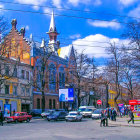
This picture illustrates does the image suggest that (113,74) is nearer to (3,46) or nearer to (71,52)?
(3,46)

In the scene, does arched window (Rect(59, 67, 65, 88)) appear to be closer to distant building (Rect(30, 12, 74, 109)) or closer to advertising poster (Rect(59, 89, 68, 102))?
distant building (Rect(30, 12, 74, 109))

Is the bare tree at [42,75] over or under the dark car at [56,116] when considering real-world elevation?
over

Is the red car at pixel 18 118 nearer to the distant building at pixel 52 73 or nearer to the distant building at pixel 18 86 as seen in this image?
the distant building at pixel 18 86

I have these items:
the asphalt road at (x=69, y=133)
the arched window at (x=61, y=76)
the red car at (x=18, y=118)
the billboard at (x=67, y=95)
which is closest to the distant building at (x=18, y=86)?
the billboard at (x=67, y=95)

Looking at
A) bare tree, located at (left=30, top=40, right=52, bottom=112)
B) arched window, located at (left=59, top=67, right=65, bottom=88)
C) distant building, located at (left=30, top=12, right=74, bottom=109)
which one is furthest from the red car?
arched window, located at (left=59, top=67, right=65, bottom=88)

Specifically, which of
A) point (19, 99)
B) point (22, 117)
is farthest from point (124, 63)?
point (19, 99)

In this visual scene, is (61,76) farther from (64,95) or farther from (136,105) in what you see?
(136,105)

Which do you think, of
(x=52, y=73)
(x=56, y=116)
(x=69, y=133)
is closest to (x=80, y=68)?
A: (x=52, y=73)

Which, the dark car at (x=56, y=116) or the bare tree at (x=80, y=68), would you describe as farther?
the bare tree at (x=80, y=68)

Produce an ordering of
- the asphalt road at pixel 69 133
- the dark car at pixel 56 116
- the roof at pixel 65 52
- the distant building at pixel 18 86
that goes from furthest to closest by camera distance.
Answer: the roof at pixel 65 52
the distant building at pixel 18 86
the dark car at pixel 56 116
the asphalt road at pixel 69 133

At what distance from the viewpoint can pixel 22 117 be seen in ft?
101

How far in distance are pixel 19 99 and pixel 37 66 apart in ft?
29.3

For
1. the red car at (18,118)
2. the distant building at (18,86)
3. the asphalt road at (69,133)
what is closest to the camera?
the asphalt road at (69,133)

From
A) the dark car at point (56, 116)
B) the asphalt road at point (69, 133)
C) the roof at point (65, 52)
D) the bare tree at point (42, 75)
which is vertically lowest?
the dark car at point (56, 116)
